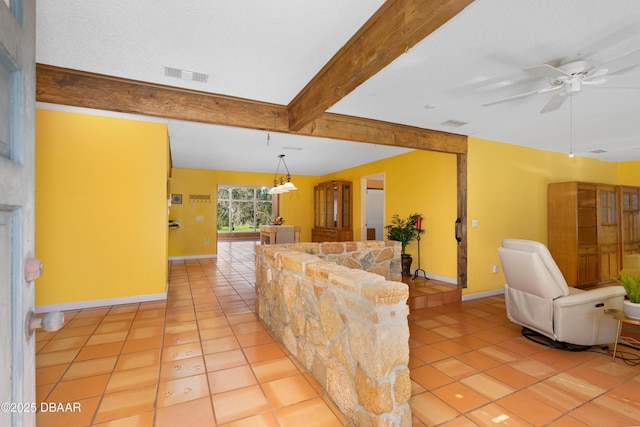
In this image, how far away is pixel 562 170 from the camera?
5590 millimetres

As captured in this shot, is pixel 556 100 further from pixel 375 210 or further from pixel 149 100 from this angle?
pixel 375 210

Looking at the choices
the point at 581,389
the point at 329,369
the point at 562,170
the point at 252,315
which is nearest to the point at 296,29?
the point at 329,369

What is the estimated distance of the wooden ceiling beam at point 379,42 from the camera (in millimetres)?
1469

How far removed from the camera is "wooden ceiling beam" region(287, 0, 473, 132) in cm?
147

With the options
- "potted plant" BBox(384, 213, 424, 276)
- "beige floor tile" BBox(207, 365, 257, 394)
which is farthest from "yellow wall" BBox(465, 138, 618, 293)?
"beige floor tile" BBox(207, 365, 257, 394)

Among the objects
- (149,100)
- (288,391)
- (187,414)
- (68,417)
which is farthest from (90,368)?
(149,100)

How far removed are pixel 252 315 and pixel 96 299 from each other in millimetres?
2077

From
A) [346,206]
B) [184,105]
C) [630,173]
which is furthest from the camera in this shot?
[346,206]

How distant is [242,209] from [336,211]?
21.4 ft

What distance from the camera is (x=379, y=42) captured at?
5.85 feet

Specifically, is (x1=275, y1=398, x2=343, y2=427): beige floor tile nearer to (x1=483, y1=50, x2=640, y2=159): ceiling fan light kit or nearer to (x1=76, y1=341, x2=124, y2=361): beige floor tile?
(x1=76, y1=341, x2=124, y2=361): beige floor tile

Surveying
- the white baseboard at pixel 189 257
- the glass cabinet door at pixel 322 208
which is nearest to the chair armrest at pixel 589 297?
the glass cabinet door at pixel 322 208

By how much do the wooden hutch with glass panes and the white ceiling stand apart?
4071 mm

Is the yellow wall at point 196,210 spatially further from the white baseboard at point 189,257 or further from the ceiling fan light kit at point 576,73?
the ceiling fan light kit at point 576,73
